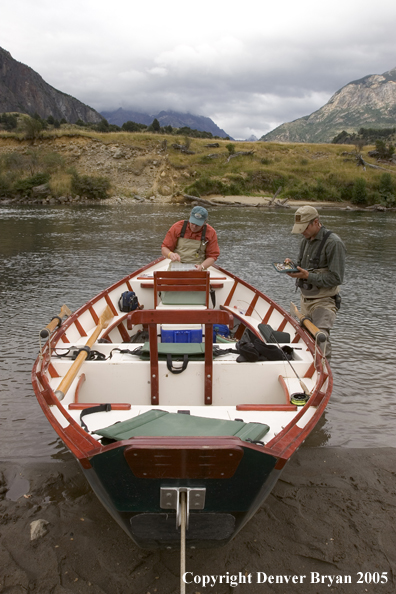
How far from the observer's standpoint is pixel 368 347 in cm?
802

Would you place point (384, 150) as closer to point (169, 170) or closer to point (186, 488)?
point (169, 170)

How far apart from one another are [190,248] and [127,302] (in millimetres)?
1559

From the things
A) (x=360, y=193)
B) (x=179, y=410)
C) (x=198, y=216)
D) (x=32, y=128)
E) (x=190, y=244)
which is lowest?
(x=179, y=410)

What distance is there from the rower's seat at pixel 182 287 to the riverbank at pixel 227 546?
111 inches

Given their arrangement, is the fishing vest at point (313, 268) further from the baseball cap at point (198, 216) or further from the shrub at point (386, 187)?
the shrub at point (386, 187)

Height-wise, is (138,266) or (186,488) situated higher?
(186,488)

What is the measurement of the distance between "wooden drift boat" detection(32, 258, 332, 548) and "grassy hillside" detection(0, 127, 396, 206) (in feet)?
142

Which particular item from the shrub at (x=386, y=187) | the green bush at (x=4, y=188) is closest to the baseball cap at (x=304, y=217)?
the green bush at (x=4, y=188)

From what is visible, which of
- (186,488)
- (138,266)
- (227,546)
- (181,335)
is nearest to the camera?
(186,488)

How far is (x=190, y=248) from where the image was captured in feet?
24.4

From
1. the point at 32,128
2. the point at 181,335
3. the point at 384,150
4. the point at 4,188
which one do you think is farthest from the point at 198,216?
the point at 384,150

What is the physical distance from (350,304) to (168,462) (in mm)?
9830

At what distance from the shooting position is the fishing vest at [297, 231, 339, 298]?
5.31 metres

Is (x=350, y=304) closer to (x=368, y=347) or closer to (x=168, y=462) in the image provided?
(x=368, y=347)
